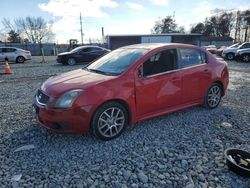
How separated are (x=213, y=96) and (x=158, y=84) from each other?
6.12ft

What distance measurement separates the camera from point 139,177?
9.53 ft

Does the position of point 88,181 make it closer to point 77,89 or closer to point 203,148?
point 77,89

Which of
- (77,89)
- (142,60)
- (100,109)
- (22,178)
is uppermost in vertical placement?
(142,60)

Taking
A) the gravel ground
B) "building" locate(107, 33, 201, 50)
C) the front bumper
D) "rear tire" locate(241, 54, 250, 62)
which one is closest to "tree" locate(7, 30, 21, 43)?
"building" locate(107, 33, 201, 50)

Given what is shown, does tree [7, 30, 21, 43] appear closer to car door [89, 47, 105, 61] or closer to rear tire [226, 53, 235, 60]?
car door [89, 47, 105, 61]

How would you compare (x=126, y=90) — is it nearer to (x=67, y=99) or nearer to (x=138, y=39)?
(x=67, y=99)

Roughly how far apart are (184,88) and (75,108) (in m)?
2.31

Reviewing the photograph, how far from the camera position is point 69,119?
3.53 meters

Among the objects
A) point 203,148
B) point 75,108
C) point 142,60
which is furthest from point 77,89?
point 203,148

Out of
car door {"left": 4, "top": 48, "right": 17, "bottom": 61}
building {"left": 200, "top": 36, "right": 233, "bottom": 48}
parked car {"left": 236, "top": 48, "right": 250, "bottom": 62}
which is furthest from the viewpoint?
building {"left": 200, "top": 36, "right": 233, "bottom": 48}

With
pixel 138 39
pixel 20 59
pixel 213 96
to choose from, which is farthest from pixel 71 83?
pixel 138 39

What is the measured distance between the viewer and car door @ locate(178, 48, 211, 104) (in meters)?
4.68

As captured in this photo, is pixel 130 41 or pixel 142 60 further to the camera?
pixel 130 41

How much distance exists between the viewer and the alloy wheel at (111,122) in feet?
12.3
